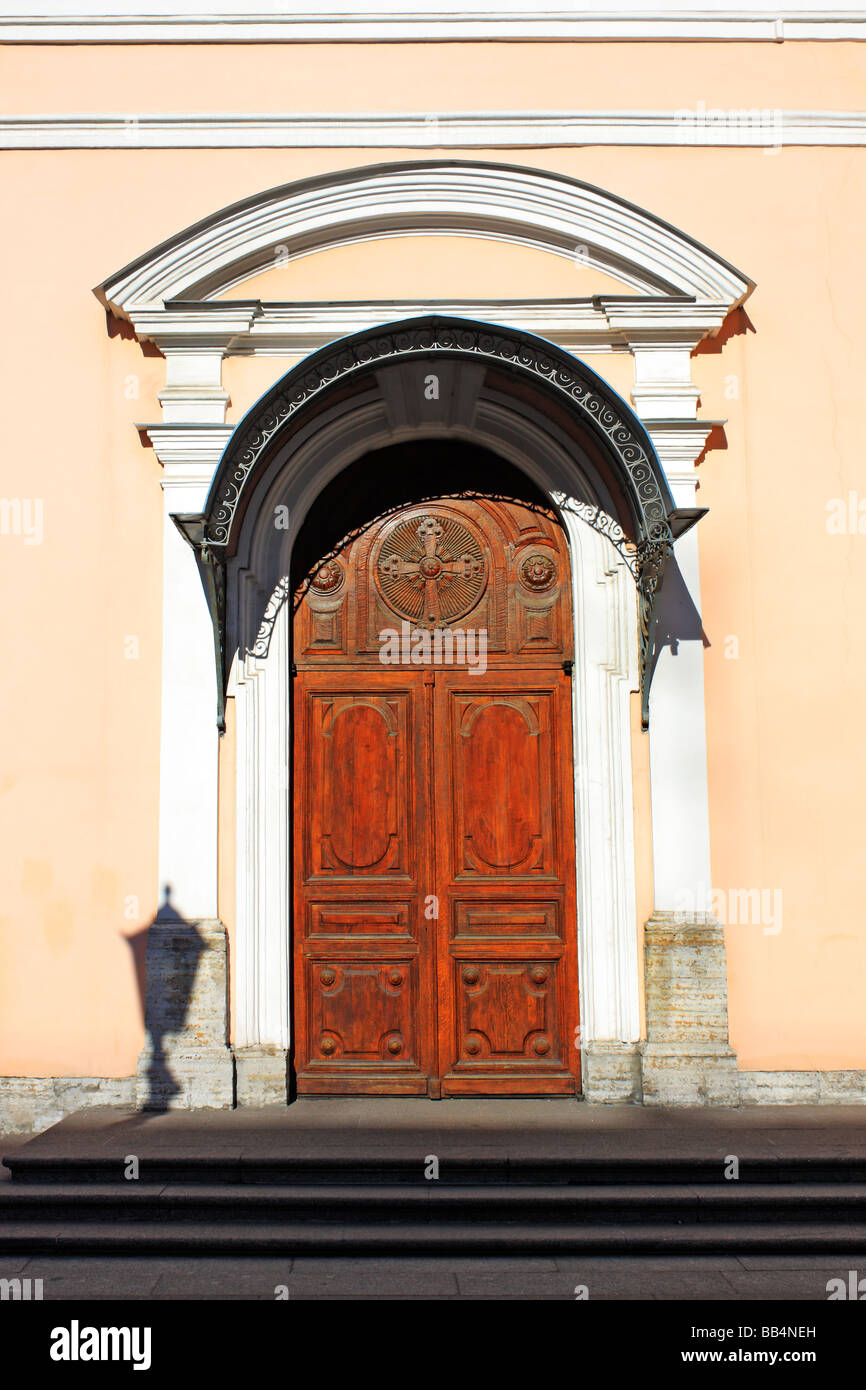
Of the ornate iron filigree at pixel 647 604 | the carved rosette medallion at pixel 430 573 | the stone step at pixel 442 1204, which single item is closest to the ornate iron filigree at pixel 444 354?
the ornate iron filigree at pixel 647 604

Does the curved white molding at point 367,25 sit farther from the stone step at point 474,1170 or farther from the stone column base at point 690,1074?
the stone step at point 474,1170

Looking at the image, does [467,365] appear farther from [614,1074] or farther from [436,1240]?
[436,1240]

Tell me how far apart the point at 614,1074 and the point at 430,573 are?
2.99 m

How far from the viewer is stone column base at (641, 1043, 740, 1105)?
6.04m

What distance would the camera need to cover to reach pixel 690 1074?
6047mm

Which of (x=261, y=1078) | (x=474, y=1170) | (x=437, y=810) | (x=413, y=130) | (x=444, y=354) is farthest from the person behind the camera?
(x=413, y=130)

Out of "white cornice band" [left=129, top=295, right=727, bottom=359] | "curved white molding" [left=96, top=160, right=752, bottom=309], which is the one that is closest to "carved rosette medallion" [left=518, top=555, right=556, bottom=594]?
"white cornice band" [left=129, top=295, right=727, bottom=359]

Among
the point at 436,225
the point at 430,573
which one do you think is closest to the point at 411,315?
the point at 436,225

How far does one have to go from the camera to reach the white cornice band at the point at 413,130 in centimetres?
666

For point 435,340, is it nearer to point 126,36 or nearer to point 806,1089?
point 126,36

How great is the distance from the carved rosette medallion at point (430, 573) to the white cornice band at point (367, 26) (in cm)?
289

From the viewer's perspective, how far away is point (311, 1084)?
6.38 meters
